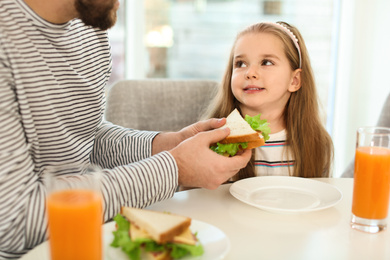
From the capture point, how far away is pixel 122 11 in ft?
10.8

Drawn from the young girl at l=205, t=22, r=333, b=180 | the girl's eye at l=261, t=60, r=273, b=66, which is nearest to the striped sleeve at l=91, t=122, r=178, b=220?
the young girl at l=205, t=22, r=333, b=180

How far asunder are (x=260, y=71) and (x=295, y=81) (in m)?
0.22

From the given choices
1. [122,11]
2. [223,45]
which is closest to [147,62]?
[122,11]

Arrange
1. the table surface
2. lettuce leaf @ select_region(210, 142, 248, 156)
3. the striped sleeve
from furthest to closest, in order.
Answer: lettuce leaf @ select_region(210, 142, 248, 156)
the striped sleeve
the table surface

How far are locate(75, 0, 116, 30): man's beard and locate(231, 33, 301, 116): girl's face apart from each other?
2.36 ft

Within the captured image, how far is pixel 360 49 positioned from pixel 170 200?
8.61 feet

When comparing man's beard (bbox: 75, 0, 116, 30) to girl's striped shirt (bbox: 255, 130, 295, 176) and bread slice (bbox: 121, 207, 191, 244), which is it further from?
girl's striped shirt (bbox: 255, 130, 295, 176)

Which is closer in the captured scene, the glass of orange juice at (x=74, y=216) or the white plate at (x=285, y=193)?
the glass of orange juice at (x=74, y=216)

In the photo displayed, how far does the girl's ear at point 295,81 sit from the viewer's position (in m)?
1.88

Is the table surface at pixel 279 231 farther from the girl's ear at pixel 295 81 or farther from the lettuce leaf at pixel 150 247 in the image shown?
the girl's ear at pixel 295 81

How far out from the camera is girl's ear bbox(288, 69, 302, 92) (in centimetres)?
188

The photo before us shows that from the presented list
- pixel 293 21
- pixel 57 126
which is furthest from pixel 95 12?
pixel 293 21

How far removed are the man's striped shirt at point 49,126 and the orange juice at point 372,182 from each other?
47cm

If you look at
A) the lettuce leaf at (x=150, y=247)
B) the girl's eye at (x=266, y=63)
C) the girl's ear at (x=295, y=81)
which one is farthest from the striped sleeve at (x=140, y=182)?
the girl's ear at (x=295, y=81)
